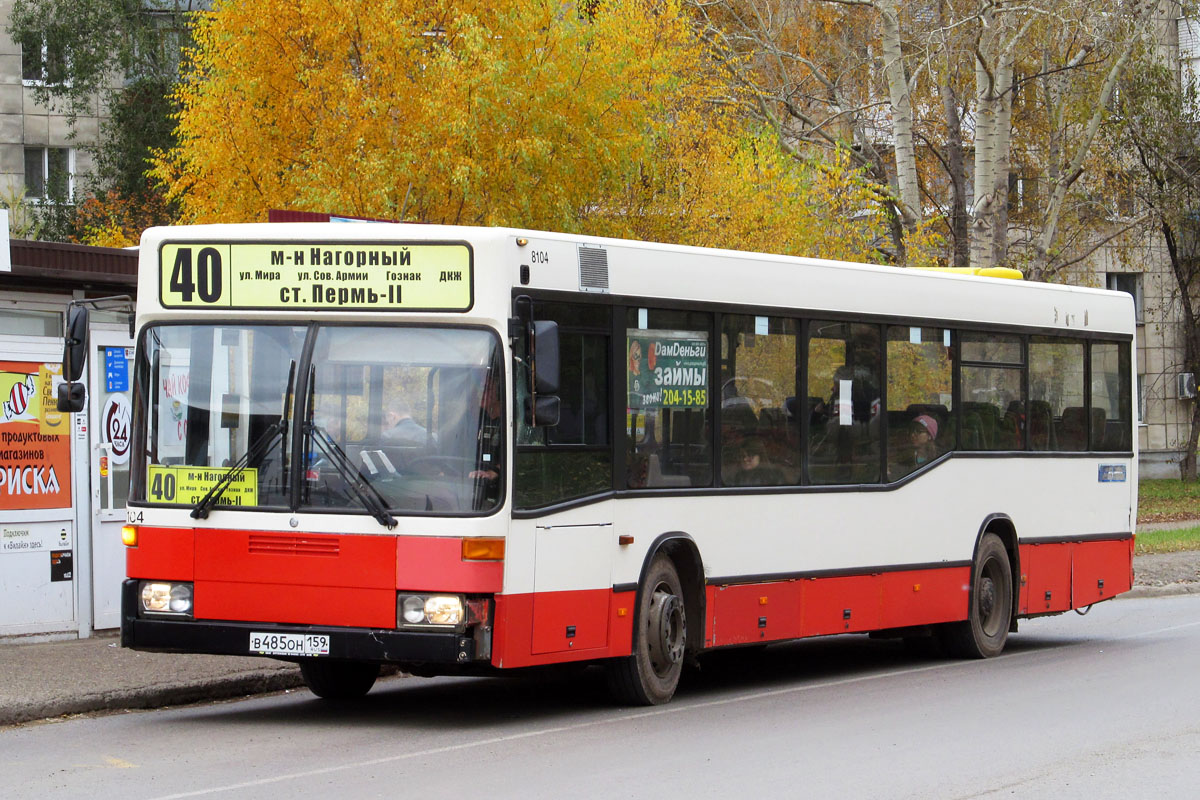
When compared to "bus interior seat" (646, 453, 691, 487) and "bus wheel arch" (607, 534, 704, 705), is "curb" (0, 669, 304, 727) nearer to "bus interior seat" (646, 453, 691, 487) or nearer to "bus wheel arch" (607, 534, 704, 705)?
"bus wheel arch" (607, 534, 704, 705)

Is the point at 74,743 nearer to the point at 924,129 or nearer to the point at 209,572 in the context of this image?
the point at 209,572

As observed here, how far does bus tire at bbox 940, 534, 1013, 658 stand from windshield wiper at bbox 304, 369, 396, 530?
6755 millimetres

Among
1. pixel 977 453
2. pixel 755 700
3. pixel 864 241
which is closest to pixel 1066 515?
pixel 977 453

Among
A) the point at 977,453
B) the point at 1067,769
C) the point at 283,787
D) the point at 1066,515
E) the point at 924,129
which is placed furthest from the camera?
the point at 924,129

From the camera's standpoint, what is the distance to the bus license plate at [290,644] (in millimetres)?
9680

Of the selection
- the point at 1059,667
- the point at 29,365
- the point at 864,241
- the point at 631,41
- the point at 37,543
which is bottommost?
the point at 1059,667

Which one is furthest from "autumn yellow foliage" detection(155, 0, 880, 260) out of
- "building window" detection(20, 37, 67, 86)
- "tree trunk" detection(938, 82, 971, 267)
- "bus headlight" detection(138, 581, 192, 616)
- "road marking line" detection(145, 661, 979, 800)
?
"building window" detection(20, 37, 67, 86)

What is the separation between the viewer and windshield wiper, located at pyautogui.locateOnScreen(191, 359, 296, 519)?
389 inches

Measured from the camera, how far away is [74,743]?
31.6ft

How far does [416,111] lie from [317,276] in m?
10.3

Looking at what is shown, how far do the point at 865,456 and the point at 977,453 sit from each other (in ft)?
5.90

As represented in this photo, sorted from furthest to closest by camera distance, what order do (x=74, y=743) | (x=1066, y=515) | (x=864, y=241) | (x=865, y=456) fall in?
(x=864, y=241), (x=1066, y=515), (x=865, y=456), (x=74, y=743)

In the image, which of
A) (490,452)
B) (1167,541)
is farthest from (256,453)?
(1167,541)

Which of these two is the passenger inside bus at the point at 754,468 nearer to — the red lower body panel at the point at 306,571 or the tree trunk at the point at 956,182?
the red lower body panel at the point at 306,571
